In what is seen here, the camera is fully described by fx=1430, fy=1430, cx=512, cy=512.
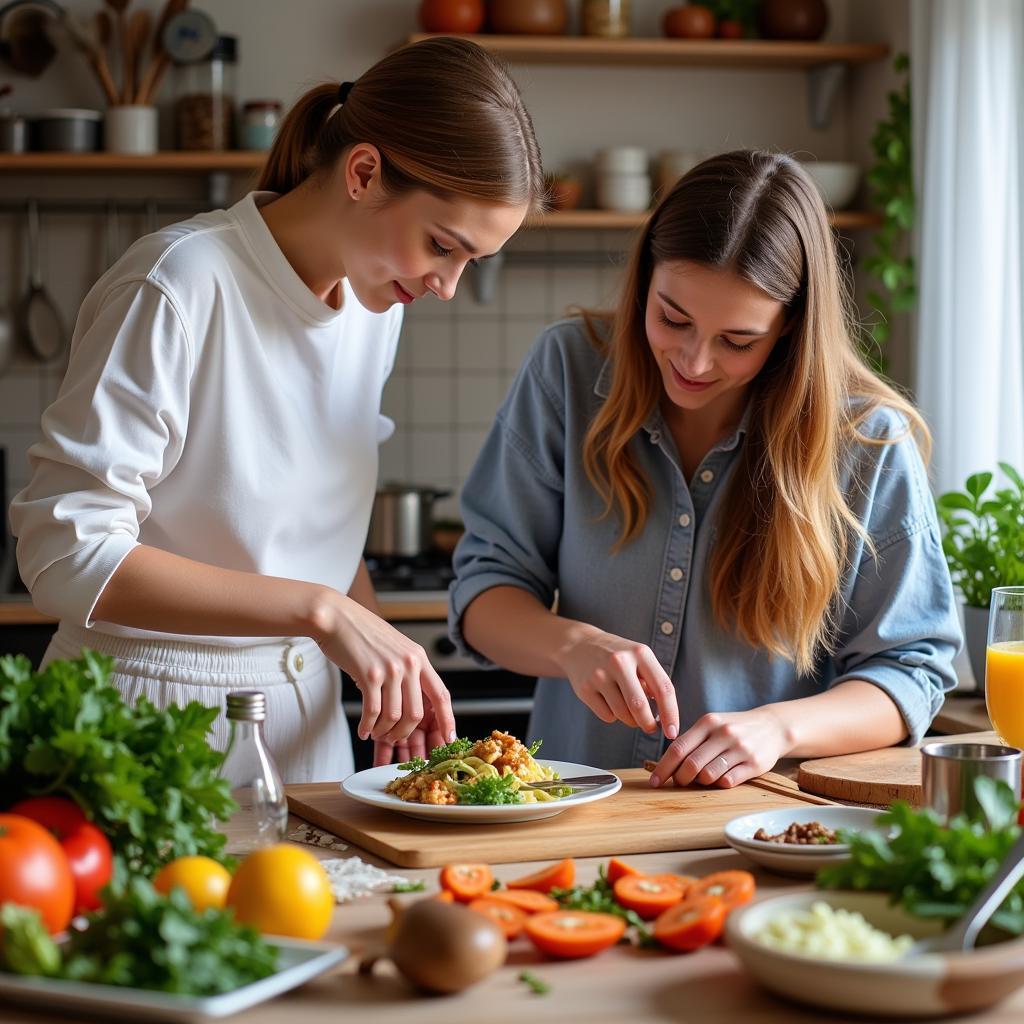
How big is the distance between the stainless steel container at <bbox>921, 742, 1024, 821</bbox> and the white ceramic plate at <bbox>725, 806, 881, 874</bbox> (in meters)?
0.06

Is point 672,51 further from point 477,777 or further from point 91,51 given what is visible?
point 477,777

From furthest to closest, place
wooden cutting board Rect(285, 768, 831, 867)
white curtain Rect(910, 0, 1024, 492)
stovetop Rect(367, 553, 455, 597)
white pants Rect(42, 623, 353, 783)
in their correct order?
stovetop Rect(367, 553, 455, 597) < white curtain Rect(910, 0, 1024, 492) < white pants Rect(42, 623, 353, 783) < wooden cutting board Rect(285, 768, 831, 867)

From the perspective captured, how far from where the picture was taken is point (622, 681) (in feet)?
5.17

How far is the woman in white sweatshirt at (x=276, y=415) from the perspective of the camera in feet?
4.88

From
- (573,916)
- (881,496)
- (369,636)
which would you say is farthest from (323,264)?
(573,916)

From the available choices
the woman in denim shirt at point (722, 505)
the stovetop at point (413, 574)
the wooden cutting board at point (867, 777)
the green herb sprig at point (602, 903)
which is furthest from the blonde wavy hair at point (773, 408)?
the stovetop at point (413, 574)

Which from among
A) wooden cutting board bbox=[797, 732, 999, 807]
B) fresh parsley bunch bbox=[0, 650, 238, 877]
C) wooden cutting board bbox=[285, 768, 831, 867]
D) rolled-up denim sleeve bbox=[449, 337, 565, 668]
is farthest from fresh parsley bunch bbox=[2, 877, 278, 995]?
rolled-up denim sleeve bbox=[449, 337, 565, 668]

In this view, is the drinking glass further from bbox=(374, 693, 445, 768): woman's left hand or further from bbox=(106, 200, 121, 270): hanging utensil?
bbox=(106, 200, 121, 270): hanging utensil

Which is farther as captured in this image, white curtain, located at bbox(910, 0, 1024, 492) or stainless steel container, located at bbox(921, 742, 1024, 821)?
white curtain, located at bbox(910, 0, 1024, 492)

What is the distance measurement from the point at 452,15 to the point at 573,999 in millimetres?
2816

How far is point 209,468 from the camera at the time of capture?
1668 mm

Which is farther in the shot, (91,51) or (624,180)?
(624,180)

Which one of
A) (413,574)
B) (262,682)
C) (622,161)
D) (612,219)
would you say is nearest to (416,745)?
(262,682)

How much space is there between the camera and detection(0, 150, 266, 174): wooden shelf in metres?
3.29
